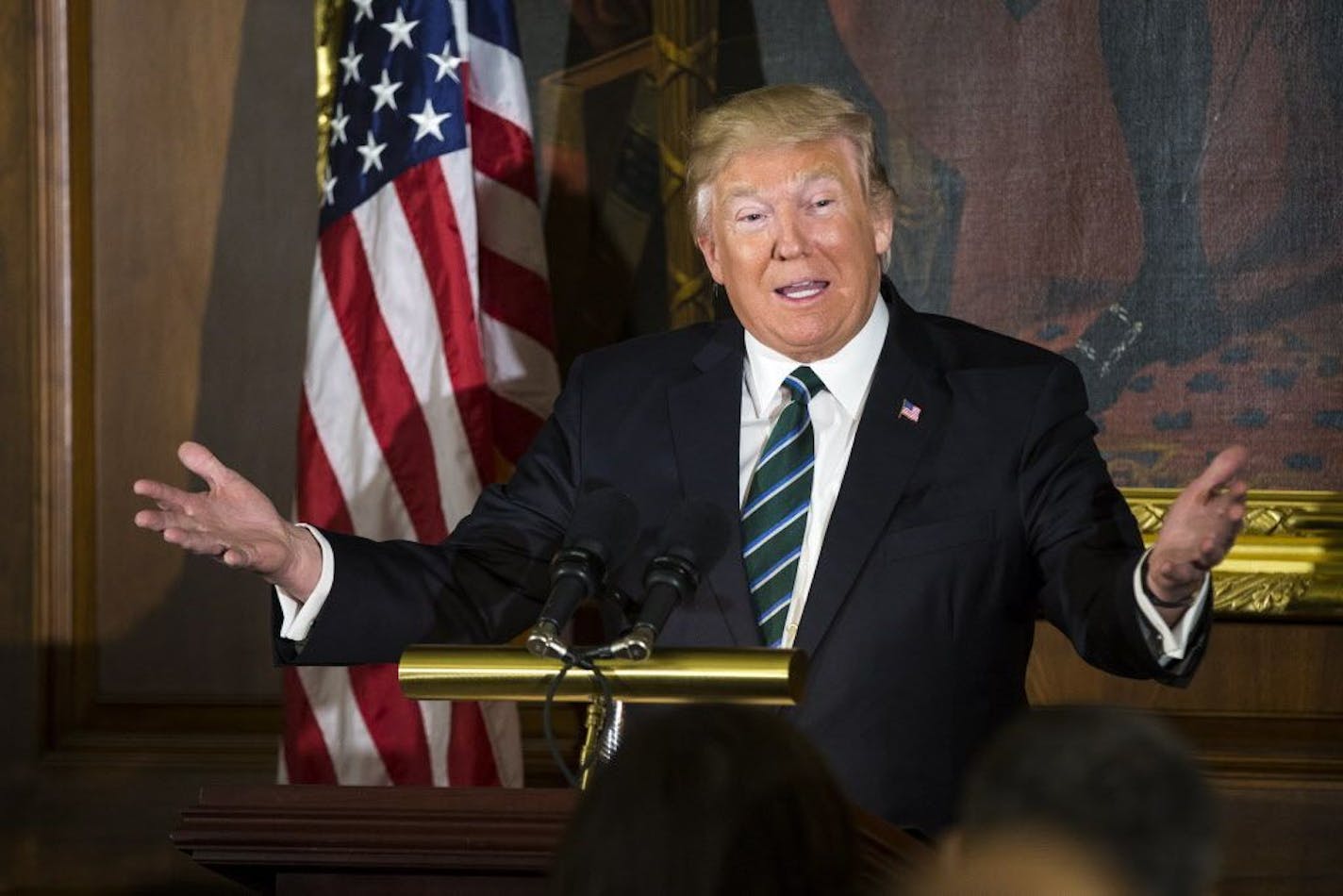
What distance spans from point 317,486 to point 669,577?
2032 mm

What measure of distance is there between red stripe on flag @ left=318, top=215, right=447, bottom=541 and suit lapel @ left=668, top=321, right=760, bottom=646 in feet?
3.35

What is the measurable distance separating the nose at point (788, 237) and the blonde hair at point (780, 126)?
4.7 inches

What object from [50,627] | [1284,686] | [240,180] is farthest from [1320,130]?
[50,627]

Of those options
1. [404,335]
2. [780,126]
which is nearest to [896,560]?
[780,126]

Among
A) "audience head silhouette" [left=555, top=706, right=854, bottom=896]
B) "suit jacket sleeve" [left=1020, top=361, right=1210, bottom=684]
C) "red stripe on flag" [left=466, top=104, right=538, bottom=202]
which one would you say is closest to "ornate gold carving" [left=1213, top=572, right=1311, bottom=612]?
"suit jacket sleeve" [left=1020, top=361, right=1210, bottom=684]

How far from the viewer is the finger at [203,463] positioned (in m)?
2.50

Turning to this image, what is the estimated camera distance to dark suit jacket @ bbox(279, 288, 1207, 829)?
2732 mm

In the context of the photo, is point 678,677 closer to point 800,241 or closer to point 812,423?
point 812,423

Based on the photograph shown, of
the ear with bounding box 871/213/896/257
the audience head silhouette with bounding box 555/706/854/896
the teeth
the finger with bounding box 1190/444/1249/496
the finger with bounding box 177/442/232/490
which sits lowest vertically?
the audience head silhouette with bounding box 555/706/854/896

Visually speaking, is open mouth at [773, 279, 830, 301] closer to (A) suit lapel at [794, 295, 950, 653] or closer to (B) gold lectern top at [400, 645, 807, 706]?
(A) suit lapel at [794, 295, 950, 653]

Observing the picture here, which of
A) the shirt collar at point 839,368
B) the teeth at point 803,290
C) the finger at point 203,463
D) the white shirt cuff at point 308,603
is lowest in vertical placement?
the white shirt cuff at point 308,603

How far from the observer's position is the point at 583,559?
2084mm

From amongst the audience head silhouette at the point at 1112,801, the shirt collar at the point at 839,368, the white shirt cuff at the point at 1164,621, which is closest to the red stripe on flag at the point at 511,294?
the shirt collar at the point at 839,368

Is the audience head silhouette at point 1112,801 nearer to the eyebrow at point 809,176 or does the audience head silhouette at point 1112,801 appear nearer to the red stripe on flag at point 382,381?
the eyebrow at point 809,176
